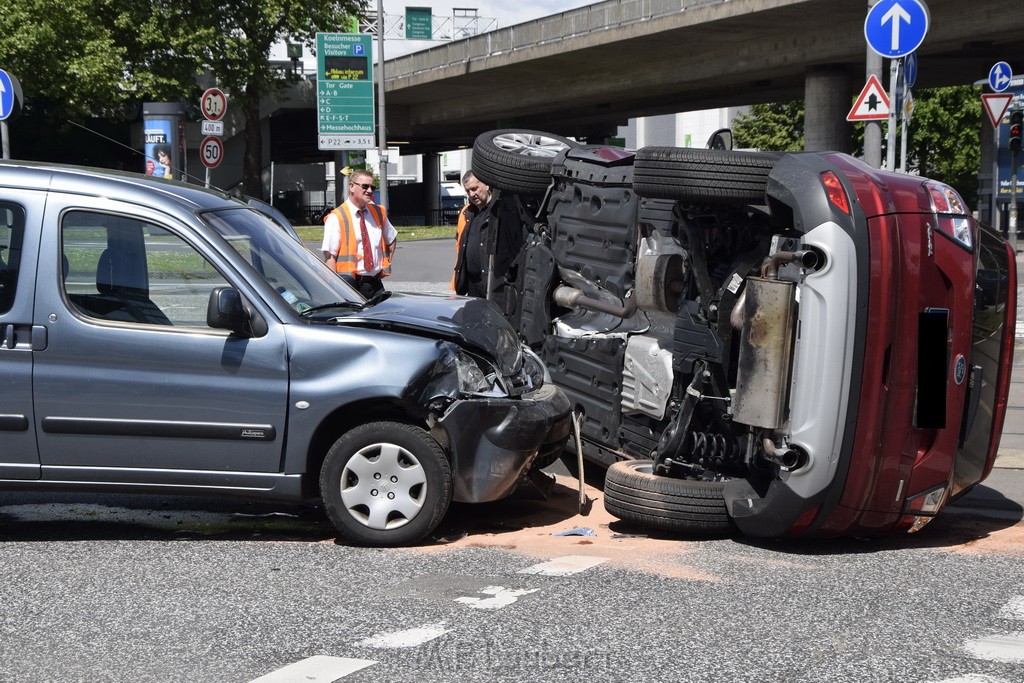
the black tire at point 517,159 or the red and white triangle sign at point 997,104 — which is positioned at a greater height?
the red and white triangle sign at point 997,104

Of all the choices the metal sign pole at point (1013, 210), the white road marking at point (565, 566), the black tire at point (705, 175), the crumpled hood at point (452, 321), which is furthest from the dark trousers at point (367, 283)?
the metal sign pole at point (1013, 210)

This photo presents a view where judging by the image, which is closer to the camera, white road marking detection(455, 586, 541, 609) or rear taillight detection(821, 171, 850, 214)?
white road marking detection(455, 586, 541, 609)

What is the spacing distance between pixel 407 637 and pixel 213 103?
19354 millimetres

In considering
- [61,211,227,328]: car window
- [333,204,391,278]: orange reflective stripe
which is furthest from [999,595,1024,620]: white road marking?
[333,204,391,278]: orange reflective stripe

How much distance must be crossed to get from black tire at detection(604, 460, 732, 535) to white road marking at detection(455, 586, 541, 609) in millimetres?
957

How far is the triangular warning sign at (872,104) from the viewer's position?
16.0m

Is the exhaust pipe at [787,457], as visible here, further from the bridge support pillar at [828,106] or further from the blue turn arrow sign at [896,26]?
the bridge support pillar at [828,106]

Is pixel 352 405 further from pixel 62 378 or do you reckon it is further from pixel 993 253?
pixel 993 253

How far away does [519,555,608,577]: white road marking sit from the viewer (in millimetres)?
5426

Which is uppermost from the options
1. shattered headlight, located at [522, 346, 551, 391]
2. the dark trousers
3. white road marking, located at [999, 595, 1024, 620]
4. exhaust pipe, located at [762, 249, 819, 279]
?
exhaust pipe, located at [762, 249, 819, 279]

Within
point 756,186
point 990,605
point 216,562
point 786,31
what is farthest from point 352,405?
point 786,31

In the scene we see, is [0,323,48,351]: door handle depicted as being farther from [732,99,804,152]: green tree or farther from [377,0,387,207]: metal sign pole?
Answer: [732,99,804,152]: green tree

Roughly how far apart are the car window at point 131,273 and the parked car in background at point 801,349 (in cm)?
212

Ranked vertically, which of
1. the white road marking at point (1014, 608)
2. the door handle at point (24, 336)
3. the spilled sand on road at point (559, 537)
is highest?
the door handle at point (24, 336)
